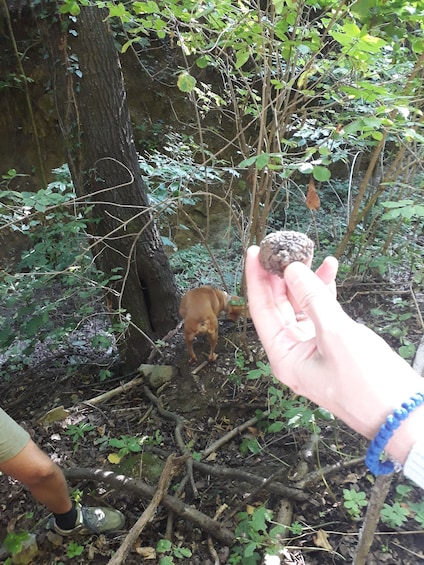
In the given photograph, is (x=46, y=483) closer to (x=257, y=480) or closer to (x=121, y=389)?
(x=257, y=480)

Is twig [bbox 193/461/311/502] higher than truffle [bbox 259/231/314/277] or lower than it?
lower

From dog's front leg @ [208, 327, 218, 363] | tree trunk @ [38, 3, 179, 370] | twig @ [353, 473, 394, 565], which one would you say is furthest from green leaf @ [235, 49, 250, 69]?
dog's front leg @ [208, 327, 218, 363]

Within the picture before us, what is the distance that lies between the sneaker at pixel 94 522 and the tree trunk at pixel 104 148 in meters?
1.53

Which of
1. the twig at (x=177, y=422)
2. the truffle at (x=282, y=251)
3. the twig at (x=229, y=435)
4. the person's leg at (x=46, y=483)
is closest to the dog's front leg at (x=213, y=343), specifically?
the twig at (x=177, y=422)

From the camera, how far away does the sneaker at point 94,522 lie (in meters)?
2.50

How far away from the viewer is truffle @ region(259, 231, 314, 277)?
1.46 m

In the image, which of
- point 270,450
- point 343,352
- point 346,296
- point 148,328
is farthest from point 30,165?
point 343,352

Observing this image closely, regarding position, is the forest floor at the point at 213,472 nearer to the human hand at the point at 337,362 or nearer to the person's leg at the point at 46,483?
the person's leg at the point at 46,483

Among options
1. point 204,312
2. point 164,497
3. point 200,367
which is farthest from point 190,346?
point 164,497

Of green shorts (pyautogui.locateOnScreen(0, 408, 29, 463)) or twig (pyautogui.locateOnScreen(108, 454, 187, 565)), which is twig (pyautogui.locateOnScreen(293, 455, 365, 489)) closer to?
twig (pyautogui.locateOnScreen(108, 454, 187, 565))

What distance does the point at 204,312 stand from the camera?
379 centimetres

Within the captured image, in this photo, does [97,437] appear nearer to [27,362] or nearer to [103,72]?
[27,362]

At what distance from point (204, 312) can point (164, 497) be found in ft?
5.58

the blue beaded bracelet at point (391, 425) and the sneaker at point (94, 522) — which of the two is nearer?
the blue beaded bracelet at point (391, 425)
